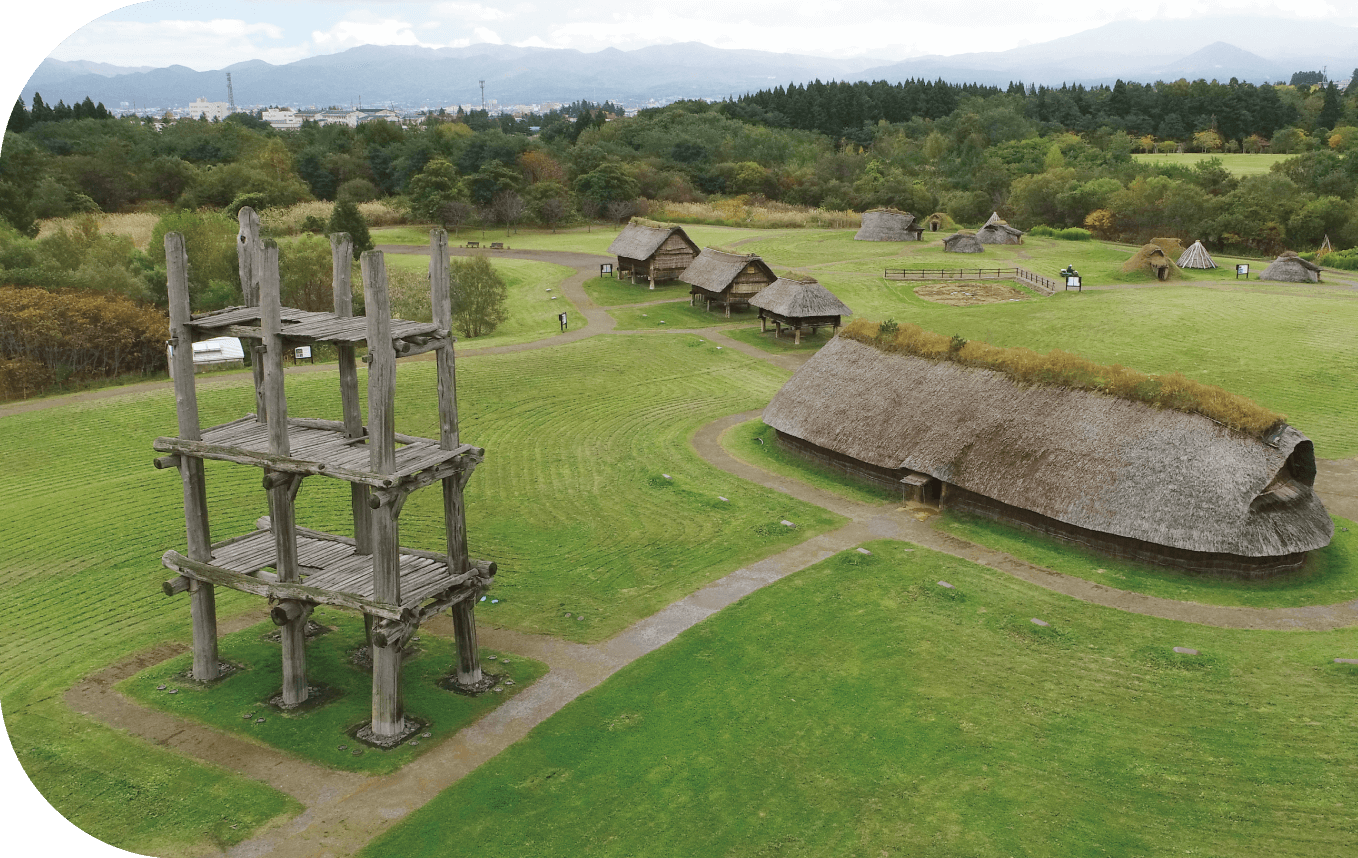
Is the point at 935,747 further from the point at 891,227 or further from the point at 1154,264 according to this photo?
the point at 891,227

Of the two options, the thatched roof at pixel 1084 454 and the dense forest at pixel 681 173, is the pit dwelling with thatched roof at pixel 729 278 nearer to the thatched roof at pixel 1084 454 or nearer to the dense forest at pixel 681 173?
the dense forest at pixel 681 173

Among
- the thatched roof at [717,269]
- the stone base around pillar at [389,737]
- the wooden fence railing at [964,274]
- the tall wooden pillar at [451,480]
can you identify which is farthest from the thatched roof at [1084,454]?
the wooden fence railing at [964,274]

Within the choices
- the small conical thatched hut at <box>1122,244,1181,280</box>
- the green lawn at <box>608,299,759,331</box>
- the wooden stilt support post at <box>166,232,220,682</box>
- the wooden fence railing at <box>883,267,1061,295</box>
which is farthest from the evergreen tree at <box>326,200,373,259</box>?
the small conical thatched hut at <box>1122,244,1181,280</box>

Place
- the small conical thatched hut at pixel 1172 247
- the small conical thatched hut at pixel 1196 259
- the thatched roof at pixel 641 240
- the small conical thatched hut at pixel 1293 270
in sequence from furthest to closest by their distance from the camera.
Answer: the small conical thatched hut at pixel 1172 247, the small conical thatched hut at pixel 1196 259, the thatched roof at pixel 641 240, the small conical thatched hut at pixel 1293 270

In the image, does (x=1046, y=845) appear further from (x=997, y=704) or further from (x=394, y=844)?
(x=394, y=844)

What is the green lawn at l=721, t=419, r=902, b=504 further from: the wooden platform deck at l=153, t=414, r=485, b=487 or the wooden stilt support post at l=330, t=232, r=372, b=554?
the wooden stilt support post at l=330, t=232, r=372, b=554

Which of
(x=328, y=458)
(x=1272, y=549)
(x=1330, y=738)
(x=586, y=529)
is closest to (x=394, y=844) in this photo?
(x=328, y=458)
